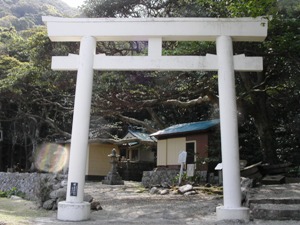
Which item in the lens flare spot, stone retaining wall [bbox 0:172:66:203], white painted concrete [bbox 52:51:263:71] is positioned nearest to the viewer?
white painted concrete [bbox 52:51:263:71]

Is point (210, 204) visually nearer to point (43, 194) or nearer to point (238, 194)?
point (238, 194)

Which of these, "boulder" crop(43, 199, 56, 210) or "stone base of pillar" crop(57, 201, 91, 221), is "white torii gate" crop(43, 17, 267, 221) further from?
"boulder" crop(43, 199, 56, 210)

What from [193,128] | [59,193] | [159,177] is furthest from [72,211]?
[193,128]

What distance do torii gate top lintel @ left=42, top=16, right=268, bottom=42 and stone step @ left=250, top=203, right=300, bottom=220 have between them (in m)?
3.83

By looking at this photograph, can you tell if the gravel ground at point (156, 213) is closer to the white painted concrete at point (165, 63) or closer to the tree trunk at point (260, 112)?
the white painted concrete at point (165, 63)

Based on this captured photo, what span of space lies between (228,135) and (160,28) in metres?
2.93

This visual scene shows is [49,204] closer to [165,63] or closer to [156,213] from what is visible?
[156,213]

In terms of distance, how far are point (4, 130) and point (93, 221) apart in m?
24.4

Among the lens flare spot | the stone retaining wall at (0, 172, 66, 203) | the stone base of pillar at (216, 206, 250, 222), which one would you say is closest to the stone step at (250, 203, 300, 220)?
the stone base of pillar at (216, 206, 250, 222)

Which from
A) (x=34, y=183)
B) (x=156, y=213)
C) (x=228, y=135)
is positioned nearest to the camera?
(x=228, y=135)

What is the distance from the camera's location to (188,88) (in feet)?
50.5

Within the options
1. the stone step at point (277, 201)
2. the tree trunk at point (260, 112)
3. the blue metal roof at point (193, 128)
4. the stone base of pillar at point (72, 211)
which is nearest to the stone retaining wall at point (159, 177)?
the blue metal roof at point (193, 128)

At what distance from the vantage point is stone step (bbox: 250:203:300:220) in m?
6.84

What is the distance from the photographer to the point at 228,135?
738 cm
